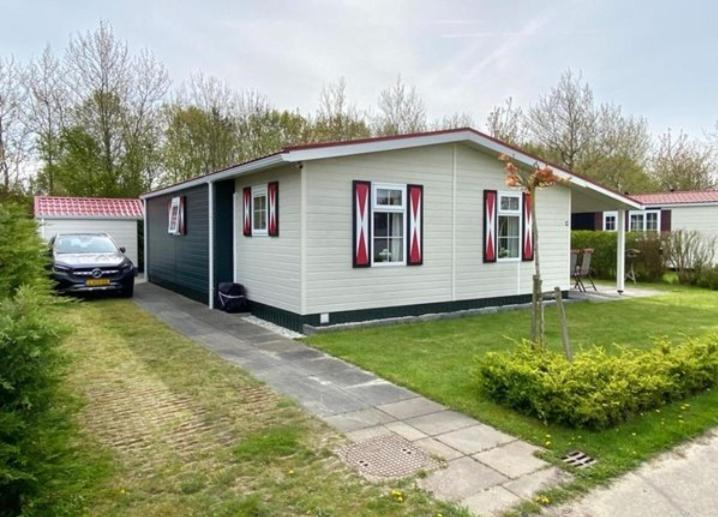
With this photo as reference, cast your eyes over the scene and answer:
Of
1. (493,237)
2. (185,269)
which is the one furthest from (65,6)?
(493,237)

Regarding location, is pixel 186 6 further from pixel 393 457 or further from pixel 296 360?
pixel 393 457

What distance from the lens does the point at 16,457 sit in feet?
7.35

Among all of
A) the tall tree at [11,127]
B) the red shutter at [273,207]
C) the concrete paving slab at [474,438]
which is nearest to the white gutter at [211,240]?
the red shutter at [273,207]

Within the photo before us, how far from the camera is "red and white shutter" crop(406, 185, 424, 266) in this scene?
8609 millimetres

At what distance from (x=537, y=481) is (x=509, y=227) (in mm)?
7375

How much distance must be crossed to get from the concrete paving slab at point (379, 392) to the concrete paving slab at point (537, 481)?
1.60 metres

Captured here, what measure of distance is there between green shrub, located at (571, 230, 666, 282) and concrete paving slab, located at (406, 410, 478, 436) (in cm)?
1289

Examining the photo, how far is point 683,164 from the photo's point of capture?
25500 millimetres

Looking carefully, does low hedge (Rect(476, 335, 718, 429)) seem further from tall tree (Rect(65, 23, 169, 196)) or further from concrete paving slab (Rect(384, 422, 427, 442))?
tall tree (Rect(65, 23, 169, 196))

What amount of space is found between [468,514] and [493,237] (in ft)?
24.2

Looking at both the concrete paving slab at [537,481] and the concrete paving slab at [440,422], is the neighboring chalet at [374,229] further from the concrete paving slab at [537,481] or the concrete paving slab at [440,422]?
the concrete paving slab at [537,481]

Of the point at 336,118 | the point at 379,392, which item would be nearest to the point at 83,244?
the point at 379,392

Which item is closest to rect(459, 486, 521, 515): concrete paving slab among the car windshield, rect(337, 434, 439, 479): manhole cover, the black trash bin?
rect(337, 434, 439, 479): manhole cover

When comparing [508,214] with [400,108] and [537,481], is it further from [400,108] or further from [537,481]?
[400,108]
